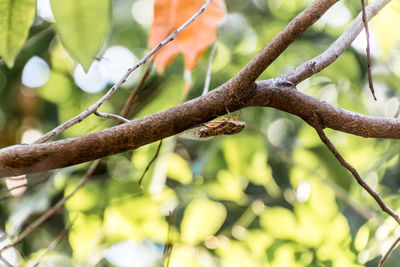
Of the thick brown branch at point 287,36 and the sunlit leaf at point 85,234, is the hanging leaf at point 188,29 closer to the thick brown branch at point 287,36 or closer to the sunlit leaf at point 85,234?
the thick brown branch at point 287,36

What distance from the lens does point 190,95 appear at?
1.07 metres

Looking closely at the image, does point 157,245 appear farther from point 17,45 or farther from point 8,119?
point 17,45

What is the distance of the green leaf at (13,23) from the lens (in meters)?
0.64

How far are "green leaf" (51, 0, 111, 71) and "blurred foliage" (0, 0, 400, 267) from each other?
0.34m

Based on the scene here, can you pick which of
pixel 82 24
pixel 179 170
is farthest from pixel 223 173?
pixel 82 24

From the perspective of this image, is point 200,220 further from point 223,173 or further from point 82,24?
point 82,24

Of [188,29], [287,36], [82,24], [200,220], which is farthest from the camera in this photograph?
[200,220]

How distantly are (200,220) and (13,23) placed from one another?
2.10ft

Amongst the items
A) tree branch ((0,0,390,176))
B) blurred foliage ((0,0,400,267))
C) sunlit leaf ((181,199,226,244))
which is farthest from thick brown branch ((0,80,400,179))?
sunlit leaf ((181,199,226,244))

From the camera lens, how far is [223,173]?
44.9 inches

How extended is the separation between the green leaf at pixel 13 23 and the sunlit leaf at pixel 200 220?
23.3 inches

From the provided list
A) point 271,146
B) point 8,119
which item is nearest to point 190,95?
point 271,146

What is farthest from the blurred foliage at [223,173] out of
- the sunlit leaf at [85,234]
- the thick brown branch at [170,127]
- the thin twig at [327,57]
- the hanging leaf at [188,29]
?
the thick brown branch at [170,127]

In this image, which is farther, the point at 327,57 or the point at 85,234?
the point at 85,234
